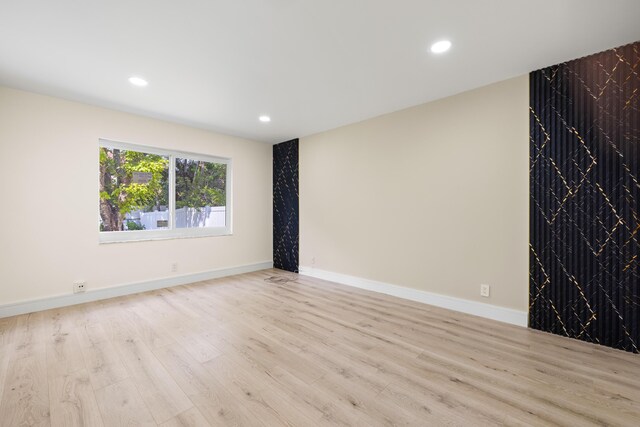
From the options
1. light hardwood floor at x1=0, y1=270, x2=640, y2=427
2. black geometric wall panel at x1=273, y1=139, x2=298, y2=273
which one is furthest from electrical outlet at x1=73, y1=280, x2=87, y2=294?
black geometric wall panel at x1=273, y1=139, x2=298, y2=273

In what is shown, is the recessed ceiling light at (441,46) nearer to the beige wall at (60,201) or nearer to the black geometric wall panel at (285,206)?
the black geometric wall panel at (285,206)

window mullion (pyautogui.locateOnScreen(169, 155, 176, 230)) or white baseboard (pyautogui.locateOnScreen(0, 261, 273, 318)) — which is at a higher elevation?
window mullion (pyautogui.locateOnScreen(169, 155, 176, 230))

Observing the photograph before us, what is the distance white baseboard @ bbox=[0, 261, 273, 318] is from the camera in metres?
2.89

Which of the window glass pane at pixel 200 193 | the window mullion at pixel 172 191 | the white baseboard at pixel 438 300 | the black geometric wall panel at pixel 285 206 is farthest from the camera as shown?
the black geometric wall panel at pixel 285 206

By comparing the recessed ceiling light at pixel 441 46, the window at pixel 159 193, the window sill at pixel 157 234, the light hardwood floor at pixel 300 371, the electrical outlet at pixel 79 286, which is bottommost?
the light hardwood floor at pixel 300 371

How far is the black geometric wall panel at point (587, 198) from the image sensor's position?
6.96 ft

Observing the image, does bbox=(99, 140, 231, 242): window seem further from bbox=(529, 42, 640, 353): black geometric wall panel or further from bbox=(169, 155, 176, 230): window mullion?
bbox=(529, 42, 640, 353): black geometric wall panel

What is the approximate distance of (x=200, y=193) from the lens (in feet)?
14.7

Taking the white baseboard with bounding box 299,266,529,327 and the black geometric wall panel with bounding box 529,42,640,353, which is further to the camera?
the white baseboard with bounding box 299,266,529,327

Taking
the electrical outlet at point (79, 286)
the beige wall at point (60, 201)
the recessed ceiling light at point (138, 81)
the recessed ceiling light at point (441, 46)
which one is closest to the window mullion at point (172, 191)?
the beige wall at point (60, 201)

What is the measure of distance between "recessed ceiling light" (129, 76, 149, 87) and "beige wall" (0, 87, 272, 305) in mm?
1067

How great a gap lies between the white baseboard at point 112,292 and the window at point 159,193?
63cm

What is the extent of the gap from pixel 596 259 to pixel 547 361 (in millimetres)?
969

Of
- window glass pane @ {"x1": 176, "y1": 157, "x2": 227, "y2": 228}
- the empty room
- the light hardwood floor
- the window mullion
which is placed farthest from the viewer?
window glass pane @ {"x1": 176, "y1": 157, "x2": 227, "y2": 228}
